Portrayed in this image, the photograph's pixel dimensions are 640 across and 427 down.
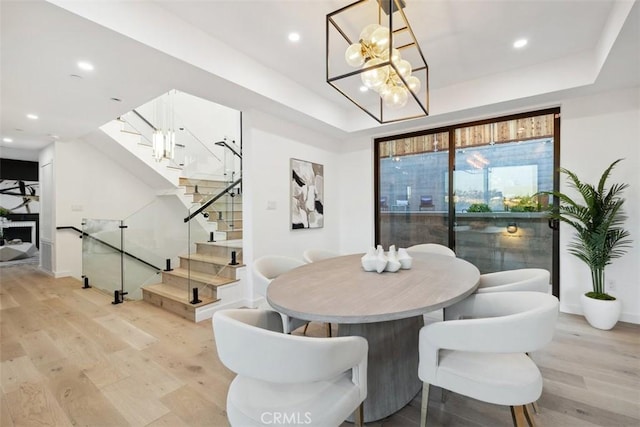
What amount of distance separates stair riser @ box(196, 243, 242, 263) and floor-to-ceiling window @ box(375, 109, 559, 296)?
2476 millimetres

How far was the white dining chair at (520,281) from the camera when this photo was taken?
5.89 ft

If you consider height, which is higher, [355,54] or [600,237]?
[355,54]

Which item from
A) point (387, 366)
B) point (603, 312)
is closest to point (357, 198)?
point (603, 312)

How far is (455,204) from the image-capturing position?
4.26m

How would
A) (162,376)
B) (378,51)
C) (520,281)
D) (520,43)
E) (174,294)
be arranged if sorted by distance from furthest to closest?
(174,294) < (520,43) < (162,376) < (520,281) < (378,51)

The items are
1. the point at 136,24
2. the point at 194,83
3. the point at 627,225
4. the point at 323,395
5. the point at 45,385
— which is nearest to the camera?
the point at 323,395

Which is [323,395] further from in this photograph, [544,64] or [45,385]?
[544,64]

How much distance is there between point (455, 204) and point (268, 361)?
13.2 ft

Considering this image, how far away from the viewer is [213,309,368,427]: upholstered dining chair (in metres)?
0.96

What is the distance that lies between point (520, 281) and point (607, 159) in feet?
8.17

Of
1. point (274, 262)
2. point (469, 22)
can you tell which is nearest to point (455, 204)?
point (469, 22)

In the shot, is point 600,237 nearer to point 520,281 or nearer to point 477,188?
point 477,188

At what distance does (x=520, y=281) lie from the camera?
2.00 meters

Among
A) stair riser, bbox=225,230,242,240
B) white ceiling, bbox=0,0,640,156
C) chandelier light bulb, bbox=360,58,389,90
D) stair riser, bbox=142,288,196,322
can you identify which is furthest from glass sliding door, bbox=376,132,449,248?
stair riser, bbox=142,288,196,322
